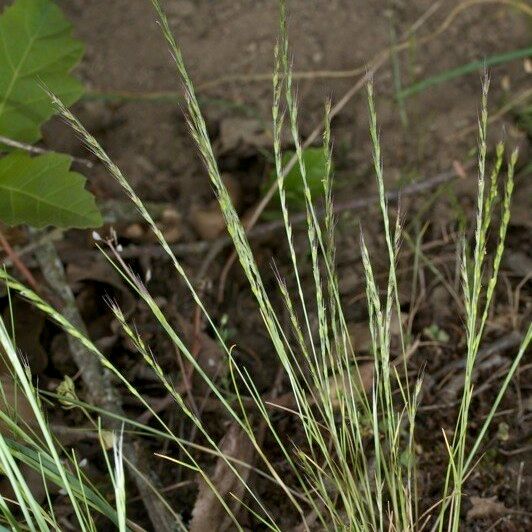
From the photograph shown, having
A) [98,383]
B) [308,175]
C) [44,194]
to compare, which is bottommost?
[98,383]

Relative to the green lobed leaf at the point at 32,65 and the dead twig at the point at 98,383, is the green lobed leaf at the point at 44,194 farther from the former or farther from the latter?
the dead twig at the point at 98,383

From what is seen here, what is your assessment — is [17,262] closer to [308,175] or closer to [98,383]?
[98,383]

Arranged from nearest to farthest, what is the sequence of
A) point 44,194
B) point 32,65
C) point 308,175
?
point 44,194 → point 32,65 → point 308,175

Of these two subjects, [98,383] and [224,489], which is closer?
[224,489]

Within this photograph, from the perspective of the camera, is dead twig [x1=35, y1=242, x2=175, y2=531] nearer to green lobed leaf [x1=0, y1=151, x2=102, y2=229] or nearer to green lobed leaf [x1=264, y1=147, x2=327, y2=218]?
green lobed leaf [x1=0, y1=151, x2=102, y2=229]

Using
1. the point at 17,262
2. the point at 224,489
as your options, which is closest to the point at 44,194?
the point at 17,262

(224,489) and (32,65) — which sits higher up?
(32,65)

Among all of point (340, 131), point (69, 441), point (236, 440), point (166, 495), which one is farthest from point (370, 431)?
point (340, 131)

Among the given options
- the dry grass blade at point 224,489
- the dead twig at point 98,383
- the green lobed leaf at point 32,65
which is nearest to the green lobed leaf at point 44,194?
the green lobed leaf at point 32,65
